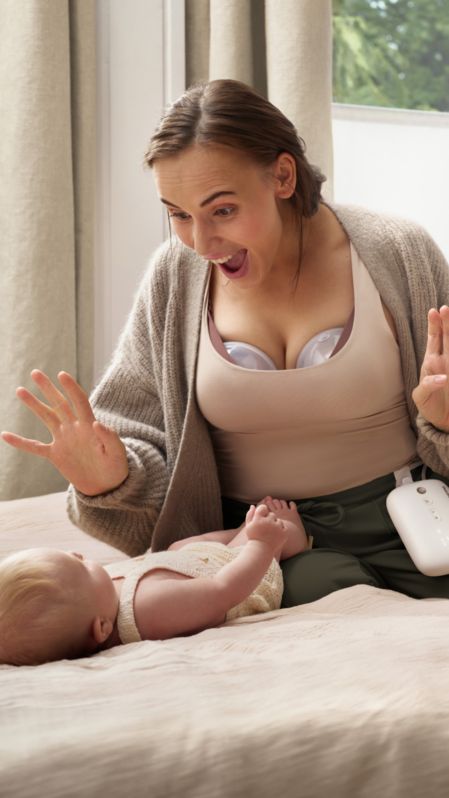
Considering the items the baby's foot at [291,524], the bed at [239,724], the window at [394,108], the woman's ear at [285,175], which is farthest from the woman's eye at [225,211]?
the window at [394,108]

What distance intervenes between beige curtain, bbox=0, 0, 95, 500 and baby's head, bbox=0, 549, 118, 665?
3.64ft

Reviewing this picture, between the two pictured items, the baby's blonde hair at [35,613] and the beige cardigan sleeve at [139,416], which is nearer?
the baby's blonde hair at [35,613]

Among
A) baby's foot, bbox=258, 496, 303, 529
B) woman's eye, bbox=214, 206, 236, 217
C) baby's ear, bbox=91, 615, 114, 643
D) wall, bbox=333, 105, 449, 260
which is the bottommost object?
baby's foot, bbox=258, 496, 303, 529

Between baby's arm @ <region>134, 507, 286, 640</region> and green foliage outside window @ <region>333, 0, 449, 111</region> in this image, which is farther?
green foliage outside window @ <region>333, 0, 449, 111</region>

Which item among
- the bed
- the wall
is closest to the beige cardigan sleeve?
the bed

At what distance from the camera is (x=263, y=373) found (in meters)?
1.65

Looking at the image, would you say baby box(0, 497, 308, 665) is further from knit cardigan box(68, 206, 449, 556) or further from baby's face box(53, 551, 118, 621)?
knit cardigan box(68, 206, 449, 556)

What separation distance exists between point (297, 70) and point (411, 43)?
622mm

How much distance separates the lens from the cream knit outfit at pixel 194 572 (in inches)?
53.1

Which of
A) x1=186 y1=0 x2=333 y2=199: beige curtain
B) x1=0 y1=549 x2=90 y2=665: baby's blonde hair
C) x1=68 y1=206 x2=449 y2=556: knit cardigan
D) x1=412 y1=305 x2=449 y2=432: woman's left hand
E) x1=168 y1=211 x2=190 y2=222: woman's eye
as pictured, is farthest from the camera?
x1=186 y1=0 x2=333 y2=199: beige curtain

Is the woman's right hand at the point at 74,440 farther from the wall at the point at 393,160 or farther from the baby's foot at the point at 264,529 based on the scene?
the wall at the point at 393,160

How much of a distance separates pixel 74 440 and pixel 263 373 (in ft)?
1.02

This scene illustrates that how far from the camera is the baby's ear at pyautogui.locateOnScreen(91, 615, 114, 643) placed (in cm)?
130

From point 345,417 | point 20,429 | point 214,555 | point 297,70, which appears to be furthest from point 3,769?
point 297,70
